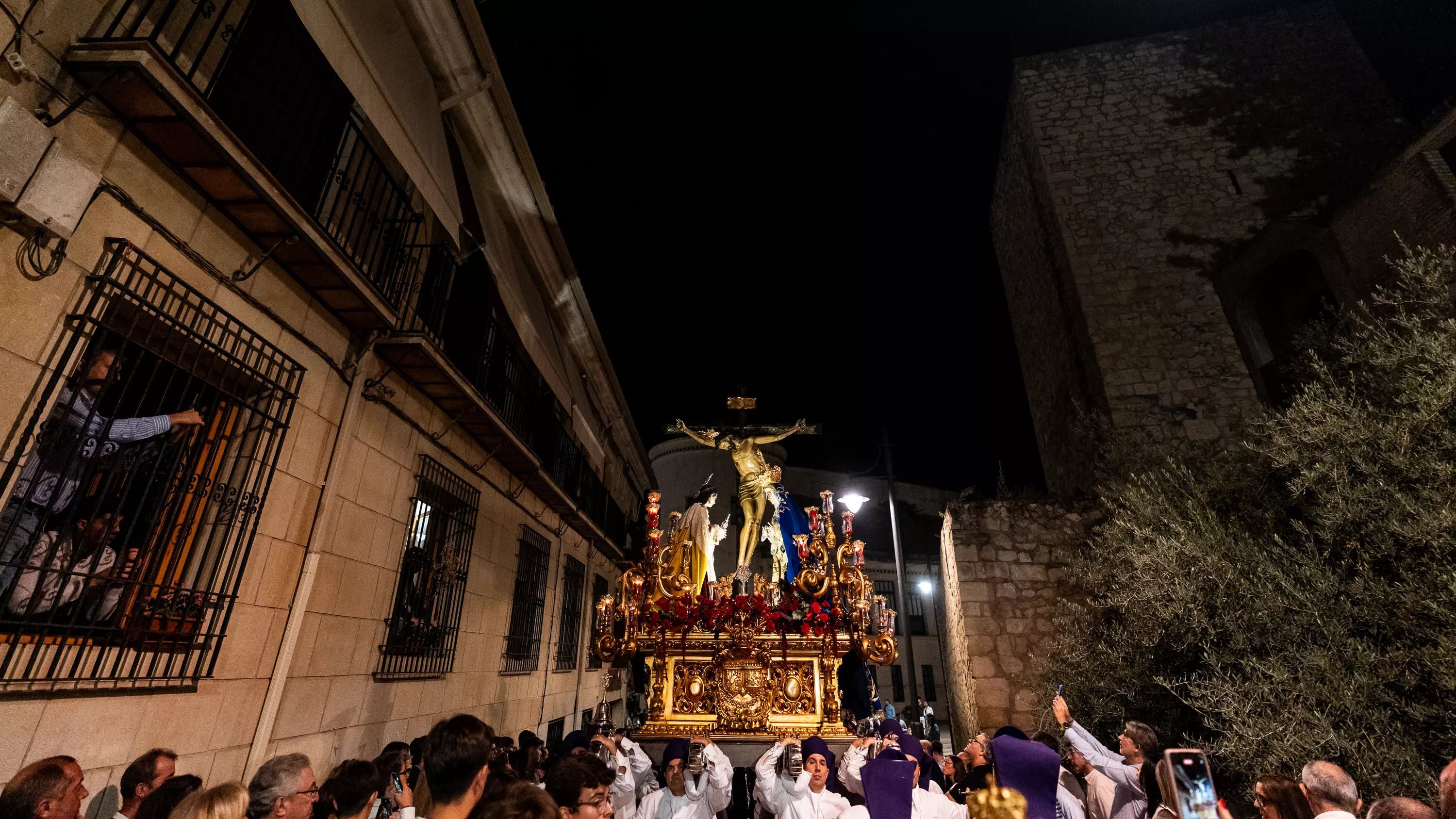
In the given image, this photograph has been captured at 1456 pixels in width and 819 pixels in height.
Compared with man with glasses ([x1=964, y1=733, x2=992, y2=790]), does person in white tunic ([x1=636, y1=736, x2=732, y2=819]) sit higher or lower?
lower

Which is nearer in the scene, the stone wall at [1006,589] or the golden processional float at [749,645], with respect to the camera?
the golden processional float at [749,645]

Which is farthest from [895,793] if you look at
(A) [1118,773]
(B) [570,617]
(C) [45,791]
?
(B) [570,617]

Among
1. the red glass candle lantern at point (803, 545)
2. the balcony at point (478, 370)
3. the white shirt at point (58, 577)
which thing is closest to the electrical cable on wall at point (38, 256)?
the white shirt at point (58, 577)

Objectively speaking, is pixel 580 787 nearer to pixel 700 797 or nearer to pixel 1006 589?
pixel 700 797

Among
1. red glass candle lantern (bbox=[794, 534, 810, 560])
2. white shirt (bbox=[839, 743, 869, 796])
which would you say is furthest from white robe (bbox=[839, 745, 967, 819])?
red glass candle lantern (bbox=[794, 534, 810, 560])

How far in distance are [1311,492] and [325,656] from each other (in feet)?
Result: 31.8

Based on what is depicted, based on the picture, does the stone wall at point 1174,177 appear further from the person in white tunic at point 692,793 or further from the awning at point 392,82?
the awning at point 392,82

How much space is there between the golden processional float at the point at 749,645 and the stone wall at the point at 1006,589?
12.2 feet

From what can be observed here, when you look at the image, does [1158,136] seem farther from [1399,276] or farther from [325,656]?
[325,656]

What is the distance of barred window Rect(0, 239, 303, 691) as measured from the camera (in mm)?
2936

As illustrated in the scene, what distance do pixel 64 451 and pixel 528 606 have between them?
6.79 meters

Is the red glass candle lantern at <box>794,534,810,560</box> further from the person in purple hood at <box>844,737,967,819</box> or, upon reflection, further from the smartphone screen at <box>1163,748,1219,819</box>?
the smartphone screen at <box>1163,748,1219,819</box>

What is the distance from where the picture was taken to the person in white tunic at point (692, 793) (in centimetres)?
456

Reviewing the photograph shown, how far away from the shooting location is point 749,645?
244 inches
